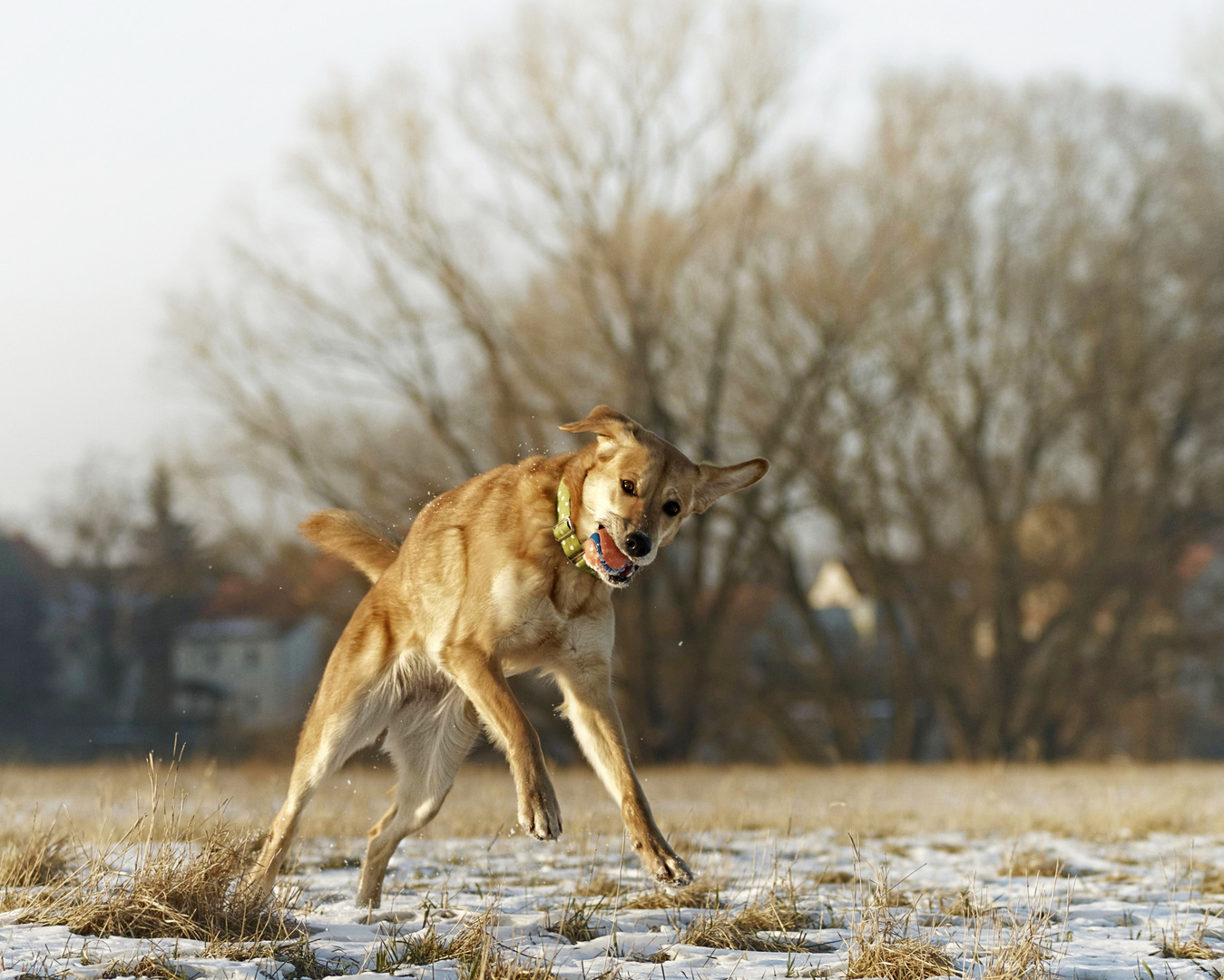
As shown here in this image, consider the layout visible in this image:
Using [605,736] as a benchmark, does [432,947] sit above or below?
below

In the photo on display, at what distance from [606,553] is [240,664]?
153 ft

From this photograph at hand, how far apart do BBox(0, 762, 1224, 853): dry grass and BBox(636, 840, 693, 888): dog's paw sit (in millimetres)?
1440

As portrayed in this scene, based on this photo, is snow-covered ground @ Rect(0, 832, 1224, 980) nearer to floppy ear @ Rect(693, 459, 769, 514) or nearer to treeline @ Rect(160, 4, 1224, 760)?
floppy ear @ Rect(693, 459, 769, 514)

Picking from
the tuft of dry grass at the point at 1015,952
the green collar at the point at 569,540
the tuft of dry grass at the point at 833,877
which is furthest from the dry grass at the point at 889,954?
the tuft of dry grass at the point at 833,877

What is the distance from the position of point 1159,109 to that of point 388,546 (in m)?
22.1

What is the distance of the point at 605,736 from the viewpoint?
4.85 m

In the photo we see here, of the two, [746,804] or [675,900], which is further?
[746,804]

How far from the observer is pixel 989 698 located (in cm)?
2400

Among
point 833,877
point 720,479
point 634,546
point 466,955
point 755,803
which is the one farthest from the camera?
point 755,803

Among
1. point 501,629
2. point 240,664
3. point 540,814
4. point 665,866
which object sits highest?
point 240,664

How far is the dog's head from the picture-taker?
479 centimetres

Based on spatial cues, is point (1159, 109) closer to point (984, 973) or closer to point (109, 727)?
point (984, 973)

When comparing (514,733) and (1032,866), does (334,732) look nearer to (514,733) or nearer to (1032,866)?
(514,733)

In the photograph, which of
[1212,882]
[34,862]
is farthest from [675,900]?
[1212,882]
